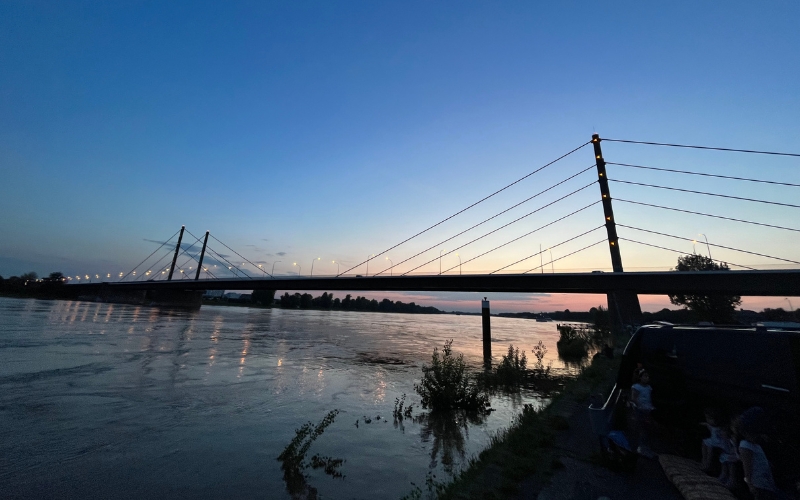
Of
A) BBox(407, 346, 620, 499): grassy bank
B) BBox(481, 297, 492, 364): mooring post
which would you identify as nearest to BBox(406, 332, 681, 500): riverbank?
BBox(407, 346, 620, 499): grassy bank


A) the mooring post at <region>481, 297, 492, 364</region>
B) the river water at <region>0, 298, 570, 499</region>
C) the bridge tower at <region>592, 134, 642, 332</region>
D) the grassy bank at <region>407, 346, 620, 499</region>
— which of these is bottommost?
the river water at <region>0, 298, 570, 499</region>

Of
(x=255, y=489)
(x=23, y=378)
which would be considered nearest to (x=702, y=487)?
(x=255, y=489)

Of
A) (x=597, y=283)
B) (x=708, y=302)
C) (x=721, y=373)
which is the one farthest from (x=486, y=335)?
(x=708, y=302)

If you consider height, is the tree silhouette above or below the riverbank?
above

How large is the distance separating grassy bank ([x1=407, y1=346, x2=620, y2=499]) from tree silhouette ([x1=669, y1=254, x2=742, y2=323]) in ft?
184

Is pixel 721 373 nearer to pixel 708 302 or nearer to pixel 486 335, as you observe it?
pixel 486 335

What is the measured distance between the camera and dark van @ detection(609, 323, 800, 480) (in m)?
4.05

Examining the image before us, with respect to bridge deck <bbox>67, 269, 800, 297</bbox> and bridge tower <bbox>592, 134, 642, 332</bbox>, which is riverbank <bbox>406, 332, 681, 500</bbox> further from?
bridge deck <bbox>67, 269, 800, 297</bbox>

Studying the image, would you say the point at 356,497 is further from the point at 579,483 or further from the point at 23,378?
the point at 23,378

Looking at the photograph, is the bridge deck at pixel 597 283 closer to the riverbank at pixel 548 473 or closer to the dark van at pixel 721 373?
the riverbank at pixel 548 473

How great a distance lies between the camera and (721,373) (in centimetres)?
463

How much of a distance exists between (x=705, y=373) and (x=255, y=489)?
23.8ft

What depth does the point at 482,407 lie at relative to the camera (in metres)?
12.1

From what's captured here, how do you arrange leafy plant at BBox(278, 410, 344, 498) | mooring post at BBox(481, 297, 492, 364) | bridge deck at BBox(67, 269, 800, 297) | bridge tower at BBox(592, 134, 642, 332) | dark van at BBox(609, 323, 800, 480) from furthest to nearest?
1. bridge tower at BBox(592, 134, 642, 332)
2. bridge deck at BBox(67, 269, 800, 297)
3. mooring post at BBox(481, 297, 492, 364)
4. leafy plant at BBox(278, 410, 344, 498)
5. dark van at BBox(609, 323, 800, 480)
